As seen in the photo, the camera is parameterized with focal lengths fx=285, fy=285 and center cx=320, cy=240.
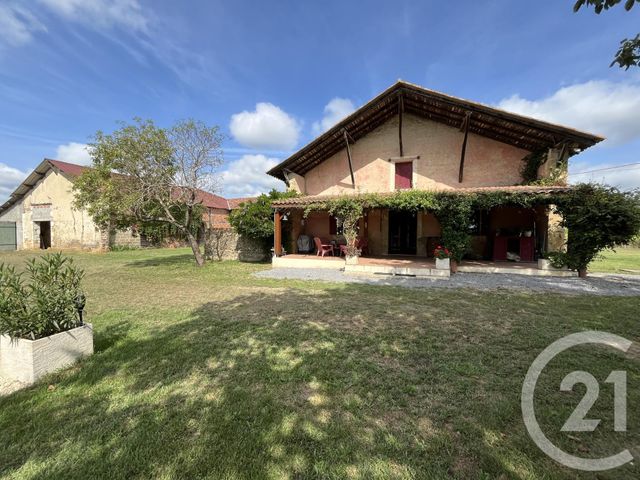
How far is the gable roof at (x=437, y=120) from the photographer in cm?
975

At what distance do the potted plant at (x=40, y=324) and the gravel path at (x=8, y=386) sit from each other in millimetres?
42

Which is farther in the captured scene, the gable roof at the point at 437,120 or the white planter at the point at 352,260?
the white planter at the point at 352,260

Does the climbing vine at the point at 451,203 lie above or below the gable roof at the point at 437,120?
below

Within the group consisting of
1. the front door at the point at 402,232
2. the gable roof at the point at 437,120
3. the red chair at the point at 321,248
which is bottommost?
the red chair at the point at 321,248

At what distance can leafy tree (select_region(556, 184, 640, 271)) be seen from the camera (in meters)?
7.55

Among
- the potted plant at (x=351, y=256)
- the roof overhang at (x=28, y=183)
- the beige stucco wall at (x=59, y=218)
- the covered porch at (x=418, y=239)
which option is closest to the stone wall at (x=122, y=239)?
the beige stucco wall at (x=59, y=218)

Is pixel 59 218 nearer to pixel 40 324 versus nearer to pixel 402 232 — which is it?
pixel 40 324

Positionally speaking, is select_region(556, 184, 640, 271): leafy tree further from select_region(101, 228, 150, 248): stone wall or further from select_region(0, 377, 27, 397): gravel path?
select_region(101, 228, 150, 248): stone wall

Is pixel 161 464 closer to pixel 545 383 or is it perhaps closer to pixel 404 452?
pixel 404 452

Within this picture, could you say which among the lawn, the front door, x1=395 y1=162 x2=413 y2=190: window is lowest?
the lawn

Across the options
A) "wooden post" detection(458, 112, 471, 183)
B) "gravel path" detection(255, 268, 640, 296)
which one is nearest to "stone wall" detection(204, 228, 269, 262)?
"gravel path" detection(255, 268, 640, 296)

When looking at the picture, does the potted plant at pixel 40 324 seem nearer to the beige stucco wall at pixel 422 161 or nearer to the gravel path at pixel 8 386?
the gravel path at pixel 8 386

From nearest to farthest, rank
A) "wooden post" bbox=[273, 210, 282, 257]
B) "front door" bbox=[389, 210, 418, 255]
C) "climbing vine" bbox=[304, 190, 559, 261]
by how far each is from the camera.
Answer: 1. "climbing vine" bbox=[304, 190, 559, 261]
2. "wooden post" bbox=[273, 210, 282, 257]
3. "front door" bbox=[389, 210, 418, 255]

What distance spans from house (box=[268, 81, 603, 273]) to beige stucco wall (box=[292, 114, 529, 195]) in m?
0.04
